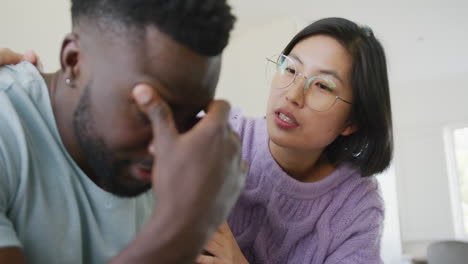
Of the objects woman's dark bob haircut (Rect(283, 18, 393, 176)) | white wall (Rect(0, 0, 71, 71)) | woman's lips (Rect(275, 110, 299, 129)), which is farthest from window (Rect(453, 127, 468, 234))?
white wall (Rect(0, 0, 71, 71))

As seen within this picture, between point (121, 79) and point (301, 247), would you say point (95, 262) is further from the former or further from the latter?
point (301, 247)

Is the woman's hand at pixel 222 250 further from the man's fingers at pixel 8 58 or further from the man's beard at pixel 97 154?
the man's fingers at pixel 8 58

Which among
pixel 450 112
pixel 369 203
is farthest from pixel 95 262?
pixel 450 112

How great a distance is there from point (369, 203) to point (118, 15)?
36.6 inches

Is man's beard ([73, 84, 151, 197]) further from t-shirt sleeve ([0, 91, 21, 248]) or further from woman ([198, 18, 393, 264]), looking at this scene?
woman ([198, 18, 393, 264])

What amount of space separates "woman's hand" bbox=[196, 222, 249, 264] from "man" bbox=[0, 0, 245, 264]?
34 centimetres

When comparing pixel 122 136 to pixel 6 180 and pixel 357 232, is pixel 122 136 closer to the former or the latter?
pixel 6 180

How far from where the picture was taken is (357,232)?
1.25 meters

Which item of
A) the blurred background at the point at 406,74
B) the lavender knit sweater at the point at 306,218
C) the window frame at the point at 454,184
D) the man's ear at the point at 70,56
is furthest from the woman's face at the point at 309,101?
the window frame at the point at 454,184

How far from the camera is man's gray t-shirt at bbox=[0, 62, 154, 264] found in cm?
67

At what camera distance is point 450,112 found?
19.3 feet

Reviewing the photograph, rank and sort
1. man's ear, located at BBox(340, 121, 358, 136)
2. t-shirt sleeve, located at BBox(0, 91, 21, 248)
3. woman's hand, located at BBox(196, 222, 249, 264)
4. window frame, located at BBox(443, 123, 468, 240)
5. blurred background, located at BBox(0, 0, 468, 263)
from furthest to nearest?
window frame, located at BBox(443, 123, 468, 240)
blurred background, located at BBox(0, 0, 468, 263)
man's ear, located at BBox(340, 121, 358, 136)
woman's hand, located at BBox(196, 222, 249, 264)
t-shirt sleeve, located at BBox(0, 91, 21, 248)

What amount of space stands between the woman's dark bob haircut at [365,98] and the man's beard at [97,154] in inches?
30.2

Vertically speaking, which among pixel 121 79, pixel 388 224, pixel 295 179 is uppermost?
pixel 121 79
